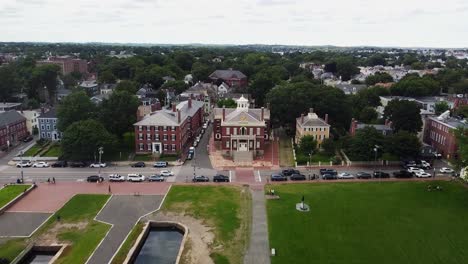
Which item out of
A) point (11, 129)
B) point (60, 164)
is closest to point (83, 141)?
point (60, 164)

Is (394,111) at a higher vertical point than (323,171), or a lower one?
higher

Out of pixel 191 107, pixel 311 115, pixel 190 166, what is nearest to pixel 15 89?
pixel 191 107

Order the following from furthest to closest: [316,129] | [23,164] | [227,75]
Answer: [227,75] < [316,129] < [23,164]

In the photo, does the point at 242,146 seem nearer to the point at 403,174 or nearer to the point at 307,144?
the point at 307,144

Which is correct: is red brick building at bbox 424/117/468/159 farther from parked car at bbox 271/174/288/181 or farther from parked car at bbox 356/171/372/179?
parked car at bbox 271/174/288/181

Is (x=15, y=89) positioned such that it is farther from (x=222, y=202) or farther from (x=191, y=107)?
(x=222, y=202)

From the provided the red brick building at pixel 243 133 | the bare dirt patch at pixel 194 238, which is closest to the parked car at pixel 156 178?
the bare dirt patch at pixel 194 238

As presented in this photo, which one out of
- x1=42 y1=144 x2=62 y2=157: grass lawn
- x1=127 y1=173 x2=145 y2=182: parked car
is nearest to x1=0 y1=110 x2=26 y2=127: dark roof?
x1=42 y1=144 x2=62 y2=157: grass lawn
